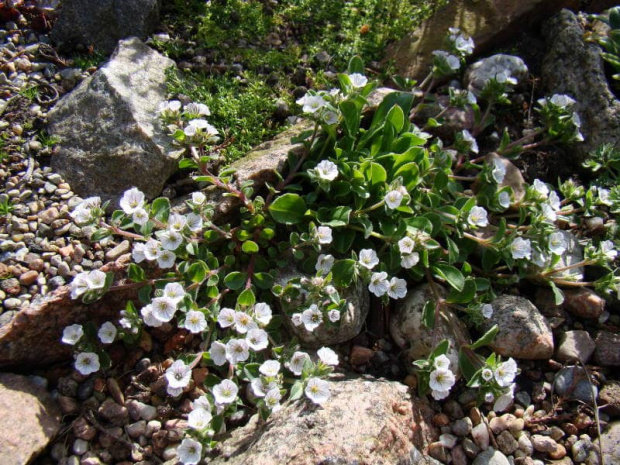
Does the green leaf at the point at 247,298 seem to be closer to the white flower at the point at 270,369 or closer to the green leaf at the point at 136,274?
the white flower at the point at 270,369

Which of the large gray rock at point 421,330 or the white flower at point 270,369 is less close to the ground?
the white flower at point 270,369

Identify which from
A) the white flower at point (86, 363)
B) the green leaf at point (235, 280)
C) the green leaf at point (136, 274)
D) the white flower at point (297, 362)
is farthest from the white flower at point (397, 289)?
the white flower at point (86, 363)

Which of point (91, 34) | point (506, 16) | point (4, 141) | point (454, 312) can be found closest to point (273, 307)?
point (454, 312)

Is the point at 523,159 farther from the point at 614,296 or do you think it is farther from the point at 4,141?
the point at 4,141

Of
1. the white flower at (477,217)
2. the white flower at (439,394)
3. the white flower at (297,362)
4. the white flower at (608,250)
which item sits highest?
the white flower at (477,217)

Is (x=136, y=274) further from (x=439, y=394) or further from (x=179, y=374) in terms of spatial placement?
(x=439, y=394)

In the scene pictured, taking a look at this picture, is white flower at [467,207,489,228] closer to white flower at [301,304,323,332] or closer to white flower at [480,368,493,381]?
white flower at [480,368,493,381]

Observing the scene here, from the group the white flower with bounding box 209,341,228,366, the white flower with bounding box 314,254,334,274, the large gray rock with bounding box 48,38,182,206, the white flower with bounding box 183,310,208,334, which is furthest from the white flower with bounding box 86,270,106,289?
the white flower with bounding box 314,254,334,274
